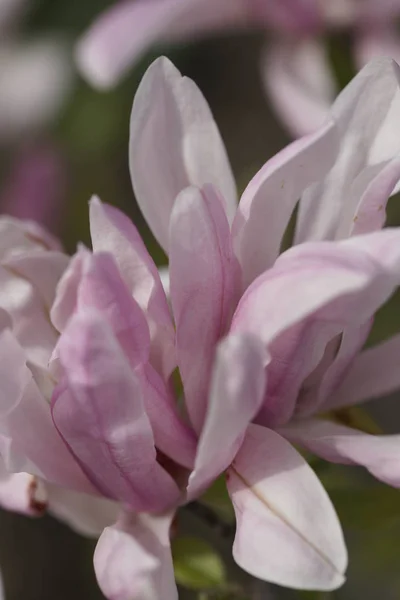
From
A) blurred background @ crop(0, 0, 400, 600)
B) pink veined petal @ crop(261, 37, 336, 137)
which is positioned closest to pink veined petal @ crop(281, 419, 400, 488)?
blurred background @ crop(0, 0, 400, 600)

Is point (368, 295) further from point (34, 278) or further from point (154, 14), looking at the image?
point (154, 14)

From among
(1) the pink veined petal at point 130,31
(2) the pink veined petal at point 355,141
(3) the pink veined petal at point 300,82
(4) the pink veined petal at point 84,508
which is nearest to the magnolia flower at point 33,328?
(4) the pink veined petal at point 84,508

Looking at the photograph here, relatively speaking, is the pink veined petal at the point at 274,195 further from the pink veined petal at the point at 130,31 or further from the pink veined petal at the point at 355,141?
the pink veined petal at the point at 130,31

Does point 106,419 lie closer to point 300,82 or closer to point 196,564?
point 196,564

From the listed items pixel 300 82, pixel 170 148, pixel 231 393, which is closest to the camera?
pixel 231 393

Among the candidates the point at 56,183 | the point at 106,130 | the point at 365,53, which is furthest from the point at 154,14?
the point at 106,130

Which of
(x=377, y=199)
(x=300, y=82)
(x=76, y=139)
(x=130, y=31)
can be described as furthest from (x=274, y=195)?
(x=76, y=139)

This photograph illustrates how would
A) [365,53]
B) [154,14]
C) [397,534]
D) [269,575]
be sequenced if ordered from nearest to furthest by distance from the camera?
[269,575]
[397,534]
[154,14]
[365,53]

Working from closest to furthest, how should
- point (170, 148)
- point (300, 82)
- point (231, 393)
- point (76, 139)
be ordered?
point (231, 393)
point (170, 148)
point (300, 82)
point (76, 139)
